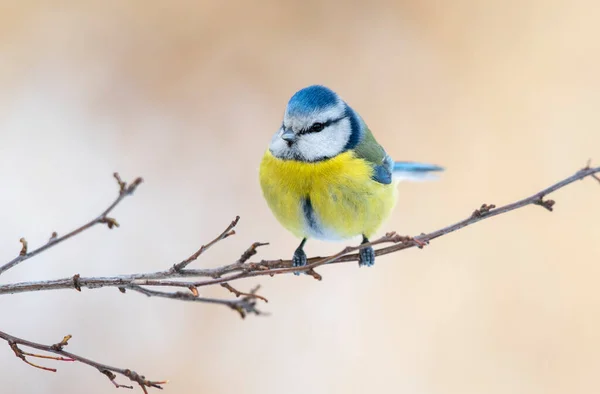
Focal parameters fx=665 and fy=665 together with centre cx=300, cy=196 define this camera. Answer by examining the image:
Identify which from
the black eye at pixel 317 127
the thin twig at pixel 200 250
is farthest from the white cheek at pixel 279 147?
the thin twig at pixel 200 250

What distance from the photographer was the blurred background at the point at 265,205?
129 inches

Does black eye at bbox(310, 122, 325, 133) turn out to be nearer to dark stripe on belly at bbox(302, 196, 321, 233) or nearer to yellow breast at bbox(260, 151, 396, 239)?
yellow breast at bbox(260, 151, 396, 239)

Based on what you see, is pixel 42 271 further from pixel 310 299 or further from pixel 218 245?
pixel 310 299

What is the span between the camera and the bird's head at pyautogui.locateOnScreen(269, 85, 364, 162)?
2047 mm

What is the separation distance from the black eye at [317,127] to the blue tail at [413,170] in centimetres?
55

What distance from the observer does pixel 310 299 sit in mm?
3504

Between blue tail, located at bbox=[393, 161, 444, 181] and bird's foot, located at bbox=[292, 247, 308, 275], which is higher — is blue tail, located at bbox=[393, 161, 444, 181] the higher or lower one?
the higher one

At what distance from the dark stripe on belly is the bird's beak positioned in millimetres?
188

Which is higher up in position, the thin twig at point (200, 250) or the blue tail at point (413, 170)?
the blue tail at point (413, 170)

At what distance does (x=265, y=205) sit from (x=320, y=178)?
1540mm

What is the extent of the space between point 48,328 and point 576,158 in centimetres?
287

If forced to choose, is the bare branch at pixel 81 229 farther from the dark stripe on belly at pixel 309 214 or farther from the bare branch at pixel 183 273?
the dark stripe on belly at pixel 309 214

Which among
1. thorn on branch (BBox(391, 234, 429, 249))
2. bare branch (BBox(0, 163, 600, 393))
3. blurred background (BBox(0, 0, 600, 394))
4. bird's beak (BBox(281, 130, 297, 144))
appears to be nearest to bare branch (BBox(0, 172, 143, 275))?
bare branch (BBox(0, 163, 600, 393))

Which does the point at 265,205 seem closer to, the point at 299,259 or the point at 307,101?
the point at 299,259
